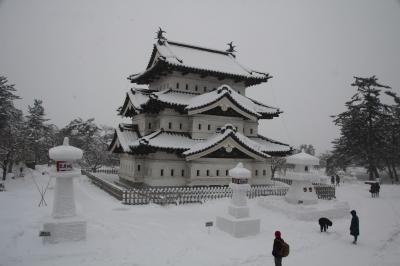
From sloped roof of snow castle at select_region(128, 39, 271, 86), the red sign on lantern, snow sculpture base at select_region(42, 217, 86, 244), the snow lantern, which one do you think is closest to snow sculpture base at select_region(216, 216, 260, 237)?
snow sculpture base at select_region(42, 217, 86, 244)

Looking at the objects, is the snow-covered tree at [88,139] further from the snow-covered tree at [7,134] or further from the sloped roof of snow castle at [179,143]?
the sloped roof of snow castle at [179,143]

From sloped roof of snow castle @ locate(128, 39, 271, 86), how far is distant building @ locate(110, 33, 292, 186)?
0.10m

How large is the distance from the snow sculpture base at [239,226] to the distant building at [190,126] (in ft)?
37.4

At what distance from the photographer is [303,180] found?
66.5ft

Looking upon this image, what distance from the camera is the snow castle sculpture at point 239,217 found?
14.3m

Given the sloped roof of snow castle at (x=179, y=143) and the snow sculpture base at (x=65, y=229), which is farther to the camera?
the sloped roof of snow castle at (x=179, y=143)

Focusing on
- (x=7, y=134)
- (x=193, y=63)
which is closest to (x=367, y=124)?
(x=193, y=63)

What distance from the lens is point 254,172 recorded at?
31.0 metres

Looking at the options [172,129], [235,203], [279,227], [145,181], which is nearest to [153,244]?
[235,203]

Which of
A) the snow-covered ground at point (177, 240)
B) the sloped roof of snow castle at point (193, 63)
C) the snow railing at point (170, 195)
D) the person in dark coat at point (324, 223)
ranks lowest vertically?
the snow-covered ground at point (177, 240)

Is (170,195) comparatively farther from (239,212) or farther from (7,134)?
(7,134)

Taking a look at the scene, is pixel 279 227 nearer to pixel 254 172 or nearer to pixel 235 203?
pixel 235 203

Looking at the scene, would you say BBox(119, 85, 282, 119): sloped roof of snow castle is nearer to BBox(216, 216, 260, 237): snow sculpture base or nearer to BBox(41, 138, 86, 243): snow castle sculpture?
BBox(216, 216, 260, 237): snow sculpture base

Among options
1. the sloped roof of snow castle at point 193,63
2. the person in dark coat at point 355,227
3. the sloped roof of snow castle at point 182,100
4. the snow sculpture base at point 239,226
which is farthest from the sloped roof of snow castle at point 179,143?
the person in dark coat at point 355,227
